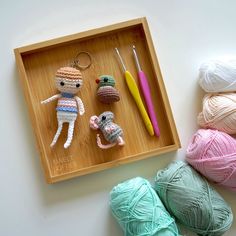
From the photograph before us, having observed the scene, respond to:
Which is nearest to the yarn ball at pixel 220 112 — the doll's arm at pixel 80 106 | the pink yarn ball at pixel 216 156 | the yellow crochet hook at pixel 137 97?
the pink yarn ball at pixel 216 156

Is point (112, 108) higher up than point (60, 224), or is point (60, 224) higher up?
point (112, 108)

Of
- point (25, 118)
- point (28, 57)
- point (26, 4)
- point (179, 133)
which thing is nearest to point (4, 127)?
point (25, 118)

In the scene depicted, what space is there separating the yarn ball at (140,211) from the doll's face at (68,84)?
228mm

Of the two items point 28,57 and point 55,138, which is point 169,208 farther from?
point 28,57

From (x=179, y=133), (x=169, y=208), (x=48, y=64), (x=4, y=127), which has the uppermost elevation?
(x=48, y=64)

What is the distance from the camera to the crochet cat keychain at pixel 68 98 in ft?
2.66

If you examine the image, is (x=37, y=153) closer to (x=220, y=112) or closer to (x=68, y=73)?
(x=68, y=73)

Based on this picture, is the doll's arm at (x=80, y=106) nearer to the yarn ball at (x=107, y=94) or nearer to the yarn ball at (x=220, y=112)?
the yarn ball at (x=107, y=94)

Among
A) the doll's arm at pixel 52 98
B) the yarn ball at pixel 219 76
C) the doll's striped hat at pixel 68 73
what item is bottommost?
the yarn ball at pixel 219 76

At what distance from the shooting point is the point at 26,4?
2.87ft

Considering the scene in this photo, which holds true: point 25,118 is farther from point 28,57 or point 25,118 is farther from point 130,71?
point 130,71

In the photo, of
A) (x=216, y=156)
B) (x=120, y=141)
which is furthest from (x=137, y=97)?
(x=216, y=156)

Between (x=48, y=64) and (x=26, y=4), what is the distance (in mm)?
146

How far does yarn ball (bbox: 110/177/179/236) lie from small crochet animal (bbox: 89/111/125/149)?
91mm
